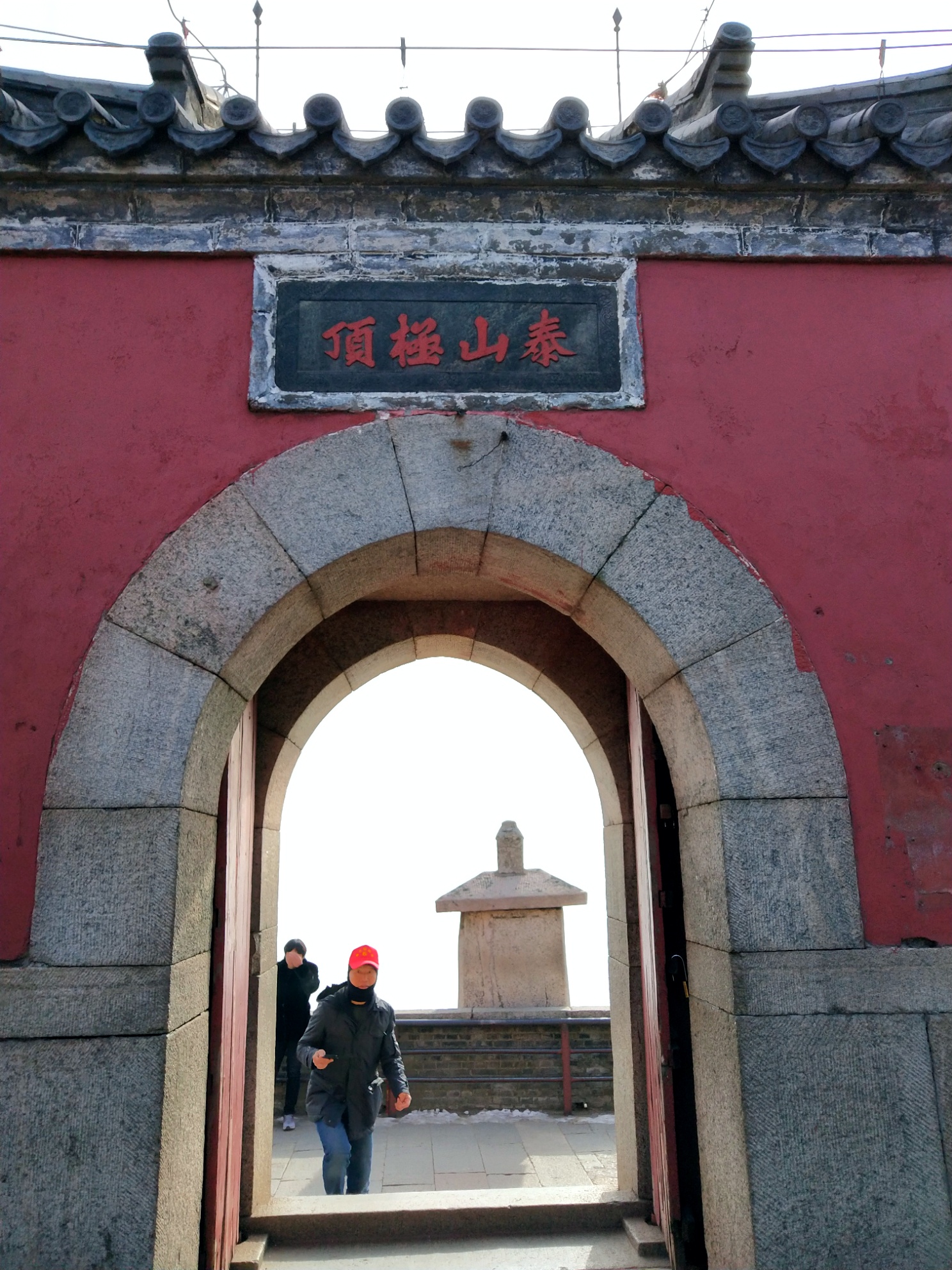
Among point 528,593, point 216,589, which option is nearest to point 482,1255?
point 528,593

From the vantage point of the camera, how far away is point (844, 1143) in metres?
3.06

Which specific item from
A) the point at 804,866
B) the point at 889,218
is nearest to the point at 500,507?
the point at 804,866

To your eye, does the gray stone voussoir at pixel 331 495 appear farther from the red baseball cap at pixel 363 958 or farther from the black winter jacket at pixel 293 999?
the black winter jacket at pixel 293 999

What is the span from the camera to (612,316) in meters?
3.76

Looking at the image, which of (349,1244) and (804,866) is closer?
(804,866)

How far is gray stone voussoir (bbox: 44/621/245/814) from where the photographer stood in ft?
10.6

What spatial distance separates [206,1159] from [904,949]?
267 centimetres

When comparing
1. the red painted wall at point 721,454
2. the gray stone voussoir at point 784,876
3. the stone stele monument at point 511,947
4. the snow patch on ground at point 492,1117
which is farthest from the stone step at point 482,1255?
the stone stele monument at point 511,947

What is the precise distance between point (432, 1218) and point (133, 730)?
2824 mm

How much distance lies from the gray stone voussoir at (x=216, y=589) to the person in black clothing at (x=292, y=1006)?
4.16m

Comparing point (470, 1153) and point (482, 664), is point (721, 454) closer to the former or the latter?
point (482, 664)

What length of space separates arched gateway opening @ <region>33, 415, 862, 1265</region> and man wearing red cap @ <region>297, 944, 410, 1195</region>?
1471 mm

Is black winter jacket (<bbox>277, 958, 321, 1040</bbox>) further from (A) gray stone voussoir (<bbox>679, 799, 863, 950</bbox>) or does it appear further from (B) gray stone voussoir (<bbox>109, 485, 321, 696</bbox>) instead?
(A) gray stone voussoir (<bbox>679, 799, 863, 950</bbox>)

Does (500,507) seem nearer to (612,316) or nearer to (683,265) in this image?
(612,316)
